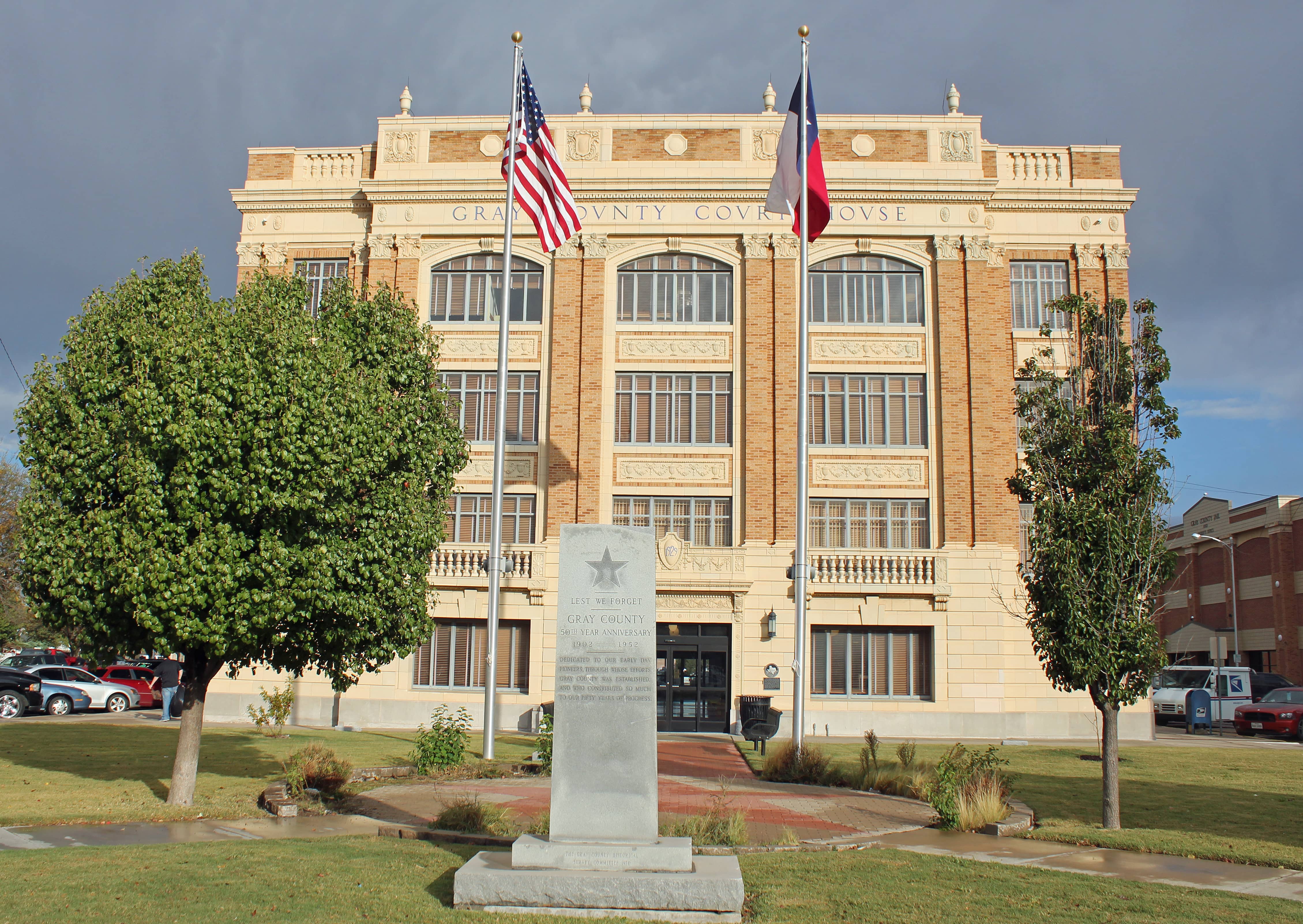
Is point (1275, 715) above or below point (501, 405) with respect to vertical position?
below

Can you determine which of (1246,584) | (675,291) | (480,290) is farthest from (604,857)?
(1246,584)

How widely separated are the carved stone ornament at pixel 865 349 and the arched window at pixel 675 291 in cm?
313

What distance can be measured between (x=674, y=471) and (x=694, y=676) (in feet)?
20.2

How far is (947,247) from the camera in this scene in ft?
101

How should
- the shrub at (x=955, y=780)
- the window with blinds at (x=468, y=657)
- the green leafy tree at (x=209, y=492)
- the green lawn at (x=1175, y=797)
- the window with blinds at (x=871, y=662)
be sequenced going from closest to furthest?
the green lawn at (x=1175, y=797)
the shrub at (x=955, y=780)
the green leafy tree at (x=209, y=492)
the window with blinds at (x=871, y=662)
the window with blinds at (x=468, y=657)

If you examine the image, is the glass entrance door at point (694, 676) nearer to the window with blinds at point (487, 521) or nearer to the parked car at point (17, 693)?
the window with blinds at point (487, 521)

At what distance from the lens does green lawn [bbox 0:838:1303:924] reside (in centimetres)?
820

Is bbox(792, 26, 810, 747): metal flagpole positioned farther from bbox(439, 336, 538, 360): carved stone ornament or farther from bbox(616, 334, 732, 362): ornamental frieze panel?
bbox(439, 336, 538, 360): carved stone ornament

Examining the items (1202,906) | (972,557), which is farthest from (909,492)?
(1202,906)

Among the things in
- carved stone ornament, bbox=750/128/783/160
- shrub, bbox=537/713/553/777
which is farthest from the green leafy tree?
carved stone ornament, bbox=750/128/783/160

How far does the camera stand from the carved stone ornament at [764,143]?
31.1m

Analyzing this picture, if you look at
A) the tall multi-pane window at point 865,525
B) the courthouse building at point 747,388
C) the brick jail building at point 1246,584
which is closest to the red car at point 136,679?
the courthouse building at point 747,388

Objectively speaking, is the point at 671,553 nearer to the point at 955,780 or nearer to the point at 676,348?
the point at 676,348

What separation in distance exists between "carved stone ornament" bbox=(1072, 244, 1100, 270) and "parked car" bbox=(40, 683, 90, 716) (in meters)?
35.1
